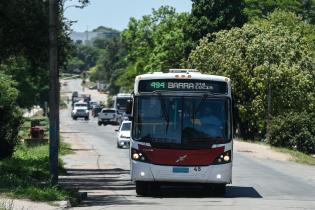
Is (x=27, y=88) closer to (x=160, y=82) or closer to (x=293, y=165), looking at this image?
(x=293, y=165)

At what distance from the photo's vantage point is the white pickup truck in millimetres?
87000

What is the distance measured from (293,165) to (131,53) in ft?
214

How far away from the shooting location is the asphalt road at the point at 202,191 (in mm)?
17734

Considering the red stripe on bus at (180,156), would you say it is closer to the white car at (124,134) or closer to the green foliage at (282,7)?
the white car at (124,134)

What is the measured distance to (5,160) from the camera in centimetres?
2770

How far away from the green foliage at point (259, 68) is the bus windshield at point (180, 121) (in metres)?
32.1

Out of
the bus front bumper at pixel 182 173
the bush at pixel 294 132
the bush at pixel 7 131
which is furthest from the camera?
the bush at pixel 294 132

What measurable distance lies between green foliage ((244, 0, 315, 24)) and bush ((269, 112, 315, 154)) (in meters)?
46.0

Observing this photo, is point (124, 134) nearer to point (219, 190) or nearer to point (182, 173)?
point (219, 190)

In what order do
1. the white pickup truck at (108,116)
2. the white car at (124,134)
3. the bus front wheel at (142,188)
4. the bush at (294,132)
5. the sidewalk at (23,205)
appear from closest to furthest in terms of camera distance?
the sidewalk at (23,205)
the bus front wheel at (142,188)
the white car at (124,134)
the bush at (294,132)
the white pickup truck at (108,116)

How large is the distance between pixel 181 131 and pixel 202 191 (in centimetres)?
284

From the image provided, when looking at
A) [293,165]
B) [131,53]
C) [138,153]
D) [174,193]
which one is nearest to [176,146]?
[138,153]

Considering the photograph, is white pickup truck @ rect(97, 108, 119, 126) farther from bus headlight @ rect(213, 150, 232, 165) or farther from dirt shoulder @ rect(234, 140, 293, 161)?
bus headlight @ rect(213, 150, 232, 165)

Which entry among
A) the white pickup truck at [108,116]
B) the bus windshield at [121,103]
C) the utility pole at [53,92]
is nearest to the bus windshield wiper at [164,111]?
the utility pole at [53,92]
